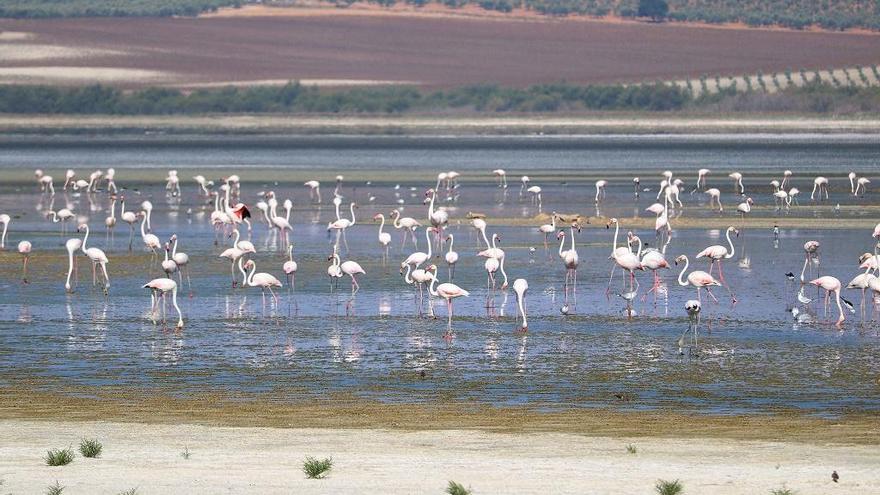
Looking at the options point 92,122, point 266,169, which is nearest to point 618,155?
point 266,169

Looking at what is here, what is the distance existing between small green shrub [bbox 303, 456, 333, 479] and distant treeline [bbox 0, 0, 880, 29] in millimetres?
126649

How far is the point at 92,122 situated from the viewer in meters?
105

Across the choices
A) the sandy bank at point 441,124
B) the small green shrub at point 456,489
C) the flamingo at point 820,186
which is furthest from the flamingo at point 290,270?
the sandy bank at point 441,124

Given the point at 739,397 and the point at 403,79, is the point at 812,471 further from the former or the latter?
the point at 403,79

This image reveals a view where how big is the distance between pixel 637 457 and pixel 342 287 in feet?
37.6

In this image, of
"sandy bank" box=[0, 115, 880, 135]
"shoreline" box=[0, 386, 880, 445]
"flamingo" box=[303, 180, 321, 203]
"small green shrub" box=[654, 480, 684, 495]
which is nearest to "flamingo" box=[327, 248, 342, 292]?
"shoreline" box=[0, 386, 880, 445]

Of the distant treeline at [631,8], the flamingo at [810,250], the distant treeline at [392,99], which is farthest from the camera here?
the distant treeline at [631,8]

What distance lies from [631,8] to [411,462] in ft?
435

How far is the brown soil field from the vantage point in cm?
12038

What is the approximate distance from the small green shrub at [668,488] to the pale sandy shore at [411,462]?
8 centimetres

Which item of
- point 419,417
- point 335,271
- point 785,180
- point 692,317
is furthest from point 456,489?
point 785,180

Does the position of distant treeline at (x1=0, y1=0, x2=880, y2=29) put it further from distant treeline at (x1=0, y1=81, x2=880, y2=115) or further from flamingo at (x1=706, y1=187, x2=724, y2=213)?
flamingo at (x1=706, y1=187, x2=724, y2=213)

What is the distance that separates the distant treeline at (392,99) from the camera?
349 ft

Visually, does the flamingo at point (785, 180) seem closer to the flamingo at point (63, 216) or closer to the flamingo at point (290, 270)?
the flamingo at point (63, 216)
